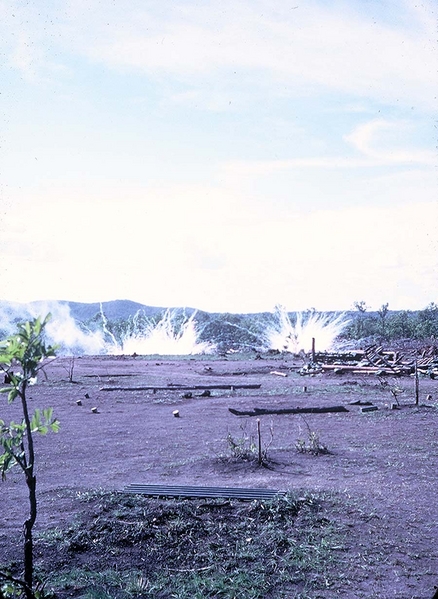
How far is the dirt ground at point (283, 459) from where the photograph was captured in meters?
5.80

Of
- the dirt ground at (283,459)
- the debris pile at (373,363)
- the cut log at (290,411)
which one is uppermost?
the debris pile at (373,363)

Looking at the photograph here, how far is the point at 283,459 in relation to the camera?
944 cm

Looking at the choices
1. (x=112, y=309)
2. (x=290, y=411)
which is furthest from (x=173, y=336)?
(x=112, y=309)

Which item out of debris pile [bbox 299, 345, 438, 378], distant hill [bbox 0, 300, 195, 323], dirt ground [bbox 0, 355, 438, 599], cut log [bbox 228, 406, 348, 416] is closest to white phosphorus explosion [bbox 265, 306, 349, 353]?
debris pile [bbox 299, 345, 438, 378]

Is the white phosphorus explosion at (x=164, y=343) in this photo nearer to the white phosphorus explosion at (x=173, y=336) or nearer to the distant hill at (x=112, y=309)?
the white phosphorus explosion at (x=173, y=336)

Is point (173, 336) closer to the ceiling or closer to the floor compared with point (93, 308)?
closer to the floor

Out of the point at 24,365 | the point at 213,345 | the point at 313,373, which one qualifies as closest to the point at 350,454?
the point at 24,365

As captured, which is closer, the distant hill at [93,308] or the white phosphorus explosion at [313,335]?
the white phosphorus explosion at [313,335]

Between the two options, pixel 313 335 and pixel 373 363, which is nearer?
pixel 373 363

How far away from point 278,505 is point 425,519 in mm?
1576

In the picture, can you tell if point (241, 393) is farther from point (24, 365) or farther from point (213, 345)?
point (213, 345)

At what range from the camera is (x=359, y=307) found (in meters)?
73.8

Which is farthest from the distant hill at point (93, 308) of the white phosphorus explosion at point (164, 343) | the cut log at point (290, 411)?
the cut log at point (290, 411)

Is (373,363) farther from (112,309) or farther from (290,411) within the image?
(112,309)
